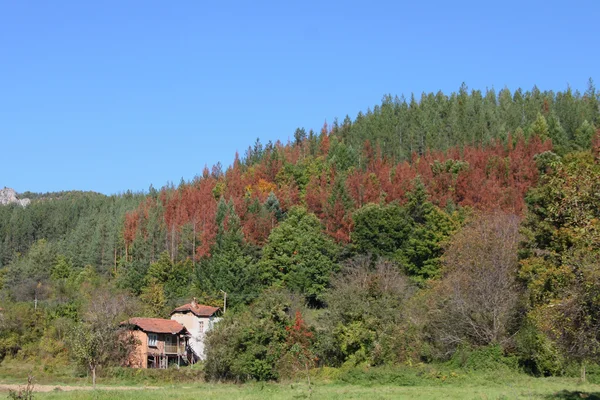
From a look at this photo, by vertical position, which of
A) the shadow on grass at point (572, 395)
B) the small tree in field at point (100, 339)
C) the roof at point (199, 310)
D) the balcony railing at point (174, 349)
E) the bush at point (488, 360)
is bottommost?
the shadow on grass at point (572, 395)

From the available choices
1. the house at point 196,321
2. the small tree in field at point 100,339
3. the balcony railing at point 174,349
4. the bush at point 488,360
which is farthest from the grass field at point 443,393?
the house at point 196,321

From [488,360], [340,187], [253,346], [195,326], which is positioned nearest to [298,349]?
[253,346]

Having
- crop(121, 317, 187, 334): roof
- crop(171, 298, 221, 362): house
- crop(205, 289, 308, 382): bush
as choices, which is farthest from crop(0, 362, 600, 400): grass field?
crop(171, 298, 221, 362): house

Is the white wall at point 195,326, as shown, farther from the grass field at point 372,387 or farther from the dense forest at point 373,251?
the grass field at point 372,387

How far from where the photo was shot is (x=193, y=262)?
107625mm

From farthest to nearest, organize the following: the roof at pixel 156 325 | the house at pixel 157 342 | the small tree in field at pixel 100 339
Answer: the roof at pixel 156 325 → the house at pixel 157 342 → the small tree in field at pixel 100 339

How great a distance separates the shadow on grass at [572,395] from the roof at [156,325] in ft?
157

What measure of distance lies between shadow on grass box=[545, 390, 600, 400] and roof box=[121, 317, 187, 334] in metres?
47.7

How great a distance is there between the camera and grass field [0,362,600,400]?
99.0 feet

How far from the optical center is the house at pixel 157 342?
67188 mm

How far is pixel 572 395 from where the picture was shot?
92.8 feet

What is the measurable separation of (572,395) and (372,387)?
12351 millimetres

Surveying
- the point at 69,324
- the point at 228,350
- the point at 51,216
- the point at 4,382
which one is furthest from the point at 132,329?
the point at 51,216

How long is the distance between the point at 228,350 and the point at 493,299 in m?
20.0
